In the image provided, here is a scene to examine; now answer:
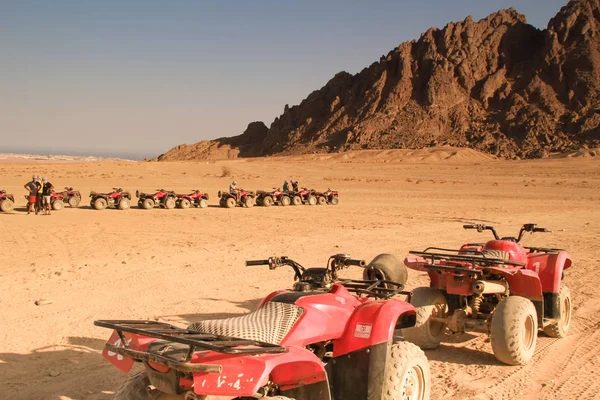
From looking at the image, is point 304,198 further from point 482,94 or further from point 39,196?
point 482,94

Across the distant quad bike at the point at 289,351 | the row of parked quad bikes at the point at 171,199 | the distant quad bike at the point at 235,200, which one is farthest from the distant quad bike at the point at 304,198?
the distant quad bike at the point at 289,351

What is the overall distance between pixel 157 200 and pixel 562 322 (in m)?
19.0

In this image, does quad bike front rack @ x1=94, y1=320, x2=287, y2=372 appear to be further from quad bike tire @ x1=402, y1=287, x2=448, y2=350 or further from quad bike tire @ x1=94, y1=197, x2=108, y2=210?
quad bike tire @ x1=94, y1=197, x2=108, y2=210

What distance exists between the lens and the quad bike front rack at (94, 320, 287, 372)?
9.59ft

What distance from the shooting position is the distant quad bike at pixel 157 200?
76.4 ft

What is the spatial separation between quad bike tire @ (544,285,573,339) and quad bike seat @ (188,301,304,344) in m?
4.43

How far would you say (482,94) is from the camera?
287 feet

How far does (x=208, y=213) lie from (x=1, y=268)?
11.2 meters

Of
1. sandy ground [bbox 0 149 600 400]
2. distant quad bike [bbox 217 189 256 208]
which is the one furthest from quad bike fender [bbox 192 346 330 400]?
distant quad bike [bbox 217 189 256 208]

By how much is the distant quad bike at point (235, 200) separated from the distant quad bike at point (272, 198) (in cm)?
42

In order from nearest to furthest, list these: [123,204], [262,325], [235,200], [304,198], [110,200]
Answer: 1. [262,325]
2. [110,200]
3. [123,204]
4. [235,200]
5. [304,198]

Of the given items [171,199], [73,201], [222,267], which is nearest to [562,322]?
[222,267]

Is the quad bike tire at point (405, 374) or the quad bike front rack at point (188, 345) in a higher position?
the quad bike front rack at point (188, 345)

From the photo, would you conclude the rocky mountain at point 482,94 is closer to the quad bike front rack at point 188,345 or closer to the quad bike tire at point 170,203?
the quad bike tire at point 170,203
